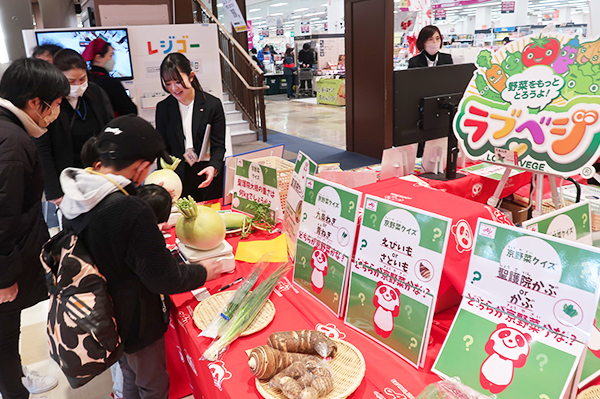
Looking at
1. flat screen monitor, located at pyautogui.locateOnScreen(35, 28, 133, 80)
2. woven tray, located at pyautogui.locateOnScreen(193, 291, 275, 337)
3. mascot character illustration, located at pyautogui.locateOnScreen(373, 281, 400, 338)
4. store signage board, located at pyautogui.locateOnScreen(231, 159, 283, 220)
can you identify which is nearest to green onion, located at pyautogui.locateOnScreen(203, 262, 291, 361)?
woven tray, located at pyautogui.locateOnScreen(193, 291, 275, 337)

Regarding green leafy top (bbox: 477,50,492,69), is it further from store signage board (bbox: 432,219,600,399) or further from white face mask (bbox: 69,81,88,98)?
white face mask (bbox: 69,81,88,98)

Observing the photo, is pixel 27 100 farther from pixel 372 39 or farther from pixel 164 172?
pixel 372 39

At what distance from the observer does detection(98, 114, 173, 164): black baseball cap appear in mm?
1172

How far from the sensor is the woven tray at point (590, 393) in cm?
94

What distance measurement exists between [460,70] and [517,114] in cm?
77

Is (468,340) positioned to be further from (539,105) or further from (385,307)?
(539,105)

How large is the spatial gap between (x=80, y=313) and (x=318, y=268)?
28.3 inches

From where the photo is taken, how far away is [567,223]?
48.1 inches

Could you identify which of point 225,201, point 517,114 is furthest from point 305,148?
point 517,114

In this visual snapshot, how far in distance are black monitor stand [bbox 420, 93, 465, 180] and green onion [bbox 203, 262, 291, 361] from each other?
1.20 meters

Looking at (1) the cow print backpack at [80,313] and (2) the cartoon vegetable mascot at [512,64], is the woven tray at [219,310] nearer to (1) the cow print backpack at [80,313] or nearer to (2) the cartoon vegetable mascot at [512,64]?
(1) the cow print backpack at [80,313]

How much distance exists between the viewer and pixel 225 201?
2.35 m

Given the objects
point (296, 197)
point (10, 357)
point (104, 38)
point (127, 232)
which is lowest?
point (10, 357)

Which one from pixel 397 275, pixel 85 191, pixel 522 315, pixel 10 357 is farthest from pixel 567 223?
pixel 10 357
